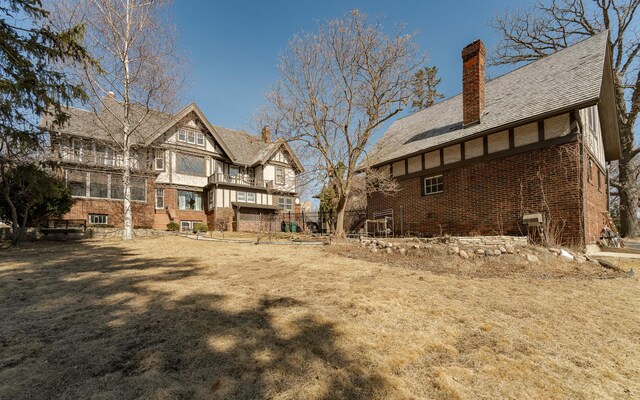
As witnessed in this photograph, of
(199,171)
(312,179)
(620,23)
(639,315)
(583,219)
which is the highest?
(620,23)

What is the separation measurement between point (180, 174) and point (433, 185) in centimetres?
1988

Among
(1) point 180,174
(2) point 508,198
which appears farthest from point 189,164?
(2) point 508,198

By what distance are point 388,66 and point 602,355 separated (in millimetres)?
13148

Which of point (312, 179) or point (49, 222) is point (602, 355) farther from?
point (49, 222)

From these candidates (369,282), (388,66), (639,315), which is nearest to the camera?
(639,315)

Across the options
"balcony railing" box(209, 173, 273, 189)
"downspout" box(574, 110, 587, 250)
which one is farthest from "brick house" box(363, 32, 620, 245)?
"balcony railing" box(209, 173, 273, 189)

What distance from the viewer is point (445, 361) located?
267 cm

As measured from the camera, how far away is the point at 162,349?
2.64 m

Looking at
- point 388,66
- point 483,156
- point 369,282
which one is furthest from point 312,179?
point 369,282

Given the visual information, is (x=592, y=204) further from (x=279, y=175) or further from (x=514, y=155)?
(x=279, y=175)

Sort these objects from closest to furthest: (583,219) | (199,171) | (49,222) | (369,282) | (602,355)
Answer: (602,355)
(369,282)
(583,219)
(49,222)
(199,171)

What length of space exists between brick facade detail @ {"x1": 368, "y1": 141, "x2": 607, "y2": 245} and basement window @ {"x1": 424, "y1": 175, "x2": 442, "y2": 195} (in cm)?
21

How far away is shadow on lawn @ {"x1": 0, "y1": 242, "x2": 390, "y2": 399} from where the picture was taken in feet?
6.95

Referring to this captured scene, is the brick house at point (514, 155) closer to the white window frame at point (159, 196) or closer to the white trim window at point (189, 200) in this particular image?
the white trim window at point (189, 200)
